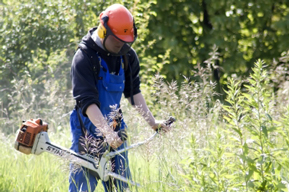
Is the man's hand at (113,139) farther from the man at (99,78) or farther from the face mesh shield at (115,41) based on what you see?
the face mesh shield at (115,41)

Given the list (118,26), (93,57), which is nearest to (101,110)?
(93,57)

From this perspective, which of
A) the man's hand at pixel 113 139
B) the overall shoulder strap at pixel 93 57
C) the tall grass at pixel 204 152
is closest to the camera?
the tall grass at pixel 204 152

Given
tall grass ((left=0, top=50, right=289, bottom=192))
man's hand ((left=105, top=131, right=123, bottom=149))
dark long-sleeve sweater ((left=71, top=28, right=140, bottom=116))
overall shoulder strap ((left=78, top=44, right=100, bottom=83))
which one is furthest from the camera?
overall shoulder strap ((left=78, top=44, right=100, bottom=83))

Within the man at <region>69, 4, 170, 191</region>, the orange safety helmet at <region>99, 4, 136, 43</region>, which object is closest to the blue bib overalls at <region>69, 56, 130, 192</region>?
the man at <region>69, 4, 170, 191</region>

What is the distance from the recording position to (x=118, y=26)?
328cm

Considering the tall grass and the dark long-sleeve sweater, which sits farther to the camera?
the dark long-sleeve sweater

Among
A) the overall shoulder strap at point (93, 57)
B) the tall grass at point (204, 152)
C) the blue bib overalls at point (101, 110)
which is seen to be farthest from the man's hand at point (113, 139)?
the overall shoulder strap at point (93, 57)

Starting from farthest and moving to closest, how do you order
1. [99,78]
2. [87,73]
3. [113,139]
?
[99,78], [87,73], [113,139]

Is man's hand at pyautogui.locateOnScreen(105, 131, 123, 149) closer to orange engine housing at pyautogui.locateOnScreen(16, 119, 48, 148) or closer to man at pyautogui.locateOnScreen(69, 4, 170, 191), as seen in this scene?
man at pyautogui.locateOnScreen(69, 4, 170, 191)

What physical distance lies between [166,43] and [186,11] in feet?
3.57

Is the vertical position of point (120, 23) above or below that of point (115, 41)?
above

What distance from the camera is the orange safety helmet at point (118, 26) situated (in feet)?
10.7

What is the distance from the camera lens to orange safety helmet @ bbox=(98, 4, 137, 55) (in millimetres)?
3256

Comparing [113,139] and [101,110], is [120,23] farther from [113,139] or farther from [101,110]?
[113,139]
